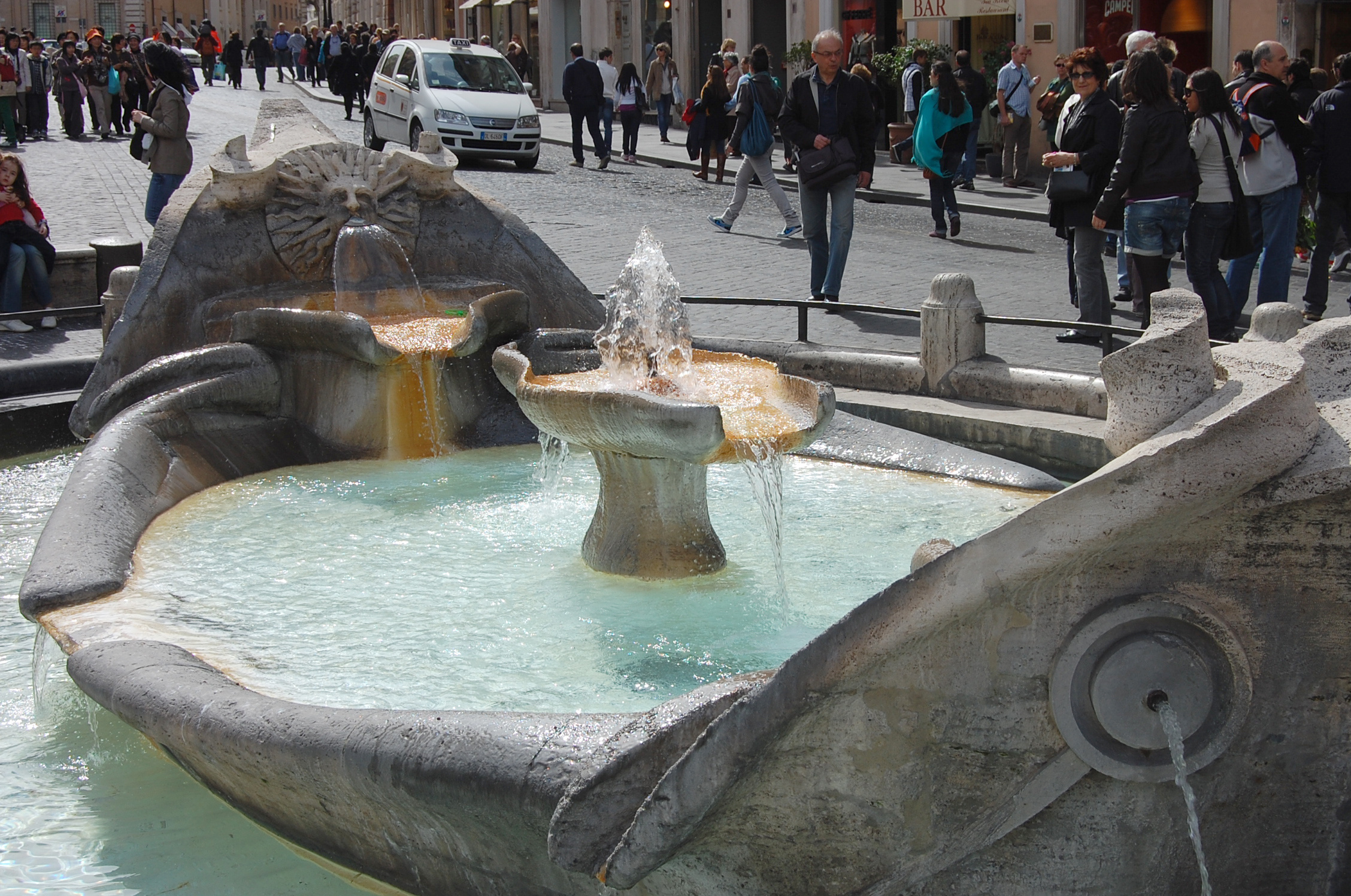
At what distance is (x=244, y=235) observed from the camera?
722 cm

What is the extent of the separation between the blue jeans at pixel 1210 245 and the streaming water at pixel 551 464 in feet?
12.7

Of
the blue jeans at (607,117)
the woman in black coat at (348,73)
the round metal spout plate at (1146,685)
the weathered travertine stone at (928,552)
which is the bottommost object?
the round metal spout plate at (1146,685)

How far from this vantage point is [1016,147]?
1817cm

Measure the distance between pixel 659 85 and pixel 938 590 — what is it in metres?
22.1

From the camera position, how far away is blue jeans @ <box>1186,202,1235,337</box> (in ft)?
26.9

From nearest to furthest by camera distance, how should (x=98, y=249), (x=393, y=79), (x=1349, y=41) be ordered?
A: (x=98, y=249)
(x=1349, y=41)
(x=393, y=79)

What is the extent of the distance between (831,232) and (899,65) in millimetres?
11656

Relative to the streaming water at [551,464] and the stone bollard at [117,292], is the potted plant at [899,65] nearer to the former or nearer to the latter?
the stone bollard at [117,292]

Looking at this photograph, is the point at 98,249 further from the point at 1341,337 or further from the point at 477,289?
the point at 1341,337

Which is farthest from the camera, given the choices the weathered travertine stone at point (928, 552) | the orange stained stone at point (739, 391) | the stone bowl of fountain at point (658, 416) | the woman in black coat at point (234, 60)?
the woman in black coat at point (234, 60)

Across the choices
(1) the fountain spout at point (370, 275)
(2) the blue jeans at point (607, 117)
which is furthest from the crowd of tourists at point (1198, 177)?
(2) the blue jeans at point (607, 117)

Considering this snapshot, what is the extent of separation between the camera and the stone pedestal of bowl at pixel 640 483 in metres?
4.74

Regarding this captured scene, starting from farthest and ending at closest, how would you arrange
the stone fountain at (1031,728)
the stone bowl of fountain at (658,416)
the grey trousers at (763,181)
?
the grey trousers at (763,181) → the stone bowl of fountain at (658,416) → the stone fountain at (1031,728)

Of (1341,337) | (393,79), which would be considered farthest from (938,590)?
(393,79)
